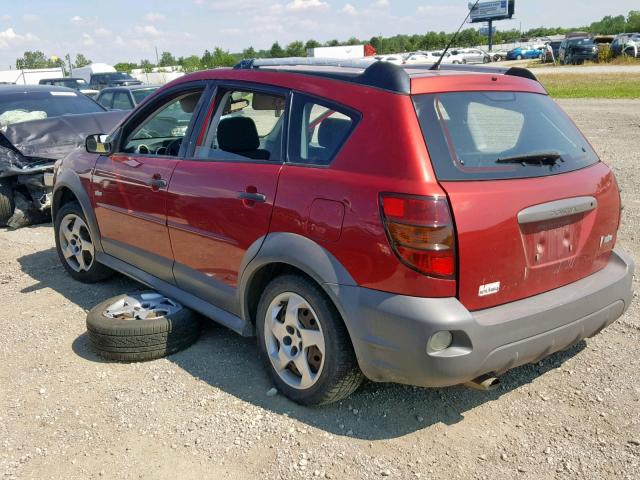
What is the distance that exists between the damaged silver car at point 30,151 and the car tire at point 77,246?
76.4 inches

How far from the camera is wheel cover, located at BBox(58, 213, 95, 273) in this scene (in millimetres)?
5383

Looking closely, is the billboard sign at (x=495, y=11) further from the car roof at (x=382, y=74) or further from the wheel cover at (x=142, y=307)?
the wheel cover at (x=142, y=307)

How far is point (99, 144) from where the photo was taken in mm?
4875

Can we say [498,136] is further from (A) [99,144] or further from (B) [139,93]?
(B) [139,93]

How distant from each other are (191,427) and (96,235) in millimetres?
2378

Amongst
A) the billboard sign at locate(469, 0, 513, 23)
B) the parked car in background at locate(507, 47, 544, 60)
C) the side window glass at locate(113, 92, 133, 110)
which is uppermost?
the billboard sign at locate(469, 0, 513, 23)

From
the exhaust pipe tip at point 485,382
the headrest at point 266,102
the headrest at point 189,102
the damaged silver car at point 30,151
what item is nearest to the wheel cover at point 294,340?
the exhaust pipe tip at point 485,382

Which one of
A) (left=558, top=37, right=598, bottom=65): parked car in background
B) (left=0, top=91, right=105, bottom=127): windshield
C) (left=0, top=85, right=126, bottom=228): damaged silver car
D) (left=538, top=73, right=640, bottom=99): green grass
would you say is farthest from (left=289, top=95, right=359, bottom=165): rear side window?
(left=558, top=37, right=598, bottom=65): parked car in background

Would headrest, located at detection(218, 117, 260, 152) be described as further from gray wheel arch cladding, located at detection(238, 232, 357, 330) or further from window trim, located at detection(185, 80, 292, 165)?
gray wheel arch cladding, located at detection(238, 232, 357, 330)

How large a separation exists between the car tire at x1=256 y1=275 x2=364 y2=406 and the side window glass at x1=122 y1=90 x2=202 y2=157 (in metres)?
1.43

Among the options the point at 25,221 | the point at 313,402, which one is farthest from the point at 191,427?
the point at 25,221

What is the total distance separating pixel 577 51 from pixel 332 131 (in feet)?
147

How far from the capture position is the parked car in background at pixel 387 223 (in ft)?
9.22

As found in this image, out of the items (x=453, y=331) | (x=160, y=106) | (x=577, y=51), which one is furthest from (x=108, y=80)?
(x=577, y=51)
